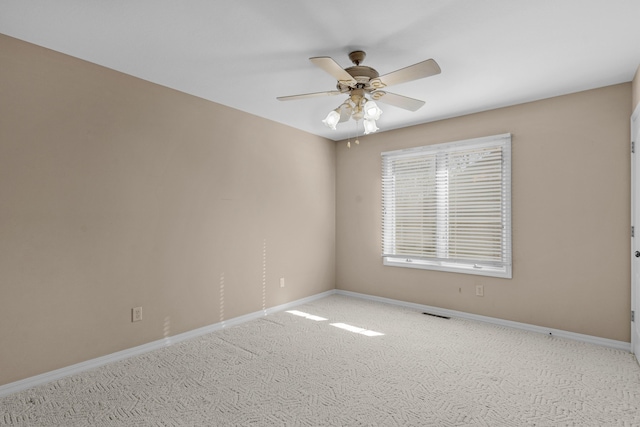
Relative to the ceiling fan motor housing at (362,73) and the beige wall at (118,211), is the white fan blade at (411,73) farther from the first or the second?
the beige wall at (118,211)

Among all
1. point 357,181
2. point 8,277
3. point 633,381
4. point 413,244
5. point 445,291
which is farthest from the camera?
point 357,181

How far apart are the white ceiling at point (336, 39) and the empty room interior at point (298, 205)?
20mm

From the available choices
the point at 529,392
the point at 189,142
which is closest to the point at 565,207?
the point at 529,392

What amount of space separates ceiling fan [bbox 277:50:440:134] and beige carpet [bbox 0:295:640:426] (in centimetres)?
202

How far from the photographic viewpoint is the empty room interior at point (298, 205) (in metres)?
2.17

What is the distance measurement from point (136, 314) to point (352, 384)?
201 cm

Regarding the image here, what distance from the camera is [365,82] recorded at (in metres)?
2.49

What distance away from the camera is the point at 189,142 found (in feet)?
11.3

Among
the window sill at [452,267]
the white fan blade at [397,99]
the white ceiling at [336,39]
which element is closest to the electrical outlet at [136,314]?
the white ceiling at [336,39]

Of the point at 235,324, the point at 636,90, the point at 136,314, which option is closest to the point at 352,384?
the point at 235,324

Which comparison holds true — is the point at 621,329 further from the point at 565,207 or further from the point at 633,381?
the point at 565,207

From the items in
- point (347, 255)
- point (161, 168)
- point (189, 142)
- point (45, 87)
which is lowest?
point (347, 255)

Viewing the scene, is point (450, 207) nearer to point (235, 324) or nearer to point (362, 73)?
point (362, 73)

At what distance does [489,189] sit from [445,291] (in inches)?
54.0
